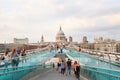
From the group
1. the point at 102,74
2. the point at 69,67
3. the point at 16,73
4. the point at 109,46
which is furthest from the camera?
the point at 109,46

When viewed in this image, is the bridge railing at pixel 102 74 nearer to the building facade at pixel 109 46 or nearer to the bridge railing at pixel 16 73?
the bridge railing at pixel 16 73

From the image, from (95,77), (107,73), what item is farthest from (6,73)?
(95,77)

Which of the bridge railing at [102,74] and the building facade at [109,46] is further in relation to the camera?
the building facade at [109,46]

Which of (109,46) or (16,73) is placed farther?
(109,46)

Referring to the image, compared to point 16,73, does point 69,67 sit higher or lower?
lower

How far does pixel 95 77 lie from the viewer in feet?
71.6

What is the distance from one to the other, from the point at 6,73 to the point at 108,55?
5.52 metres

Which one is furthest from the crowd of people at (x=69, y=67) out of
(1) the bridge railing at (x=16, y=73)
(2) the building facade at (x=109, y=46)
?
(2) the building facade at (x=109, y=46)

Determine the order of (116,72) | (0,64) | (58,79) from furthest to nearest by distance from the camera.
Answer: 1. (58,79)
2. (0,64)
3. (116,72)

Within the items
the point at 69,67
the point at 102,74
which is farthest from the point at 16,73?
the point at 69,67

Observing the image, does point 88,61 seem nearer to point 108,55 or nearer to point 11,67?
point 108,55

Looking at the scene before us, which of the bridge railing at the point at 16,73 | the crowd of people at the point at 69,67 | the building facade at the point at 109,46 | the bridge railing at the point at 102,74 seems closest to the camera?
the bridge railing at the point at 102,74

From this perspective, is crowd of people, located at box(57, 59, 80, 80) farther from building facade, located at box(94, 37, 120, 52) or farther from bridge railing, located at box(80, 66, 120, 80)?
building facade, located at box(94, 37, 120, 52)

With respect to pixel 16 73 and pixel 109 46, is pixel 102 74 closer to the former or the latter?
pixel 16 73
